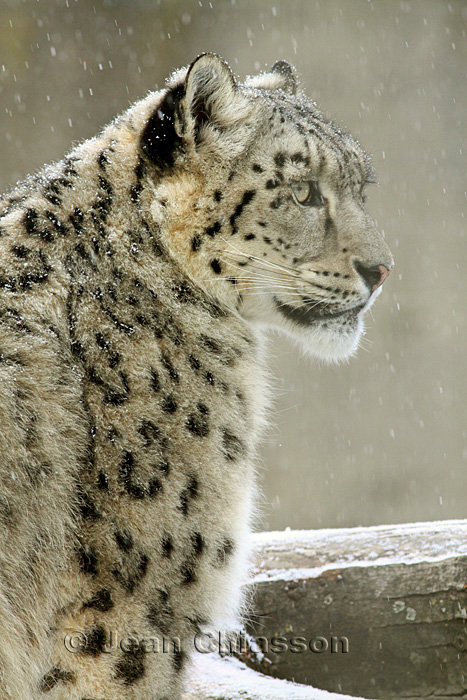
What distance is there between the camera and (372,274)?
3213 mm

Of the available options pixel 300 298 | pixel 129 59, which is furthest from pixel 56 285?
pixel 129 59

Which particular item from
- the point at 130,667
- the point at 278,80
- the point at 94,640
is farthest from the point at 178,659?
the point at 278,80

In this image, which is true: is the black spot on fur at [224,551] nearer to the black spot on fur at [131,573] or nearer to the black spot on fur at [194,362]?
the black spot on fur at [131,573]

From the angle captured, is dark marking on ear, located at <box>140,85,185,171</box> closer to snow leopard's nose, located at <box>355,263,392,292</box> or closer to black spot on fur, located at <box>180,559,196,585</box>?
snow leopard's nose, located at <box>355,263,392,292</box>

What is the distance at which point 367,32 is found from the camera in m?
11.1

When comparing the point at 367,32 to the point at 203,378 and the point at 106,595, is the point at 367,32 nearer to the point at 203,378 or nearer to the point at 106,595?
the point at 203,378

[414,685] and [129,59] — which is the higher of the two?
[129,59]

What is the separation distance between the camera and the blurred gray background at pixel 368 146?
35.9 feet

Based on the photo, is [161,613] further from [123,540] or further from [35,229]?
[35,229]

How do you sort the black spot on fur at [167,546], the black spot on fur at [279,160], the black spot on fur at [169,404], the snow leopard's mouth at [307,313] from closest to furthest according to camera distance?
the black spot on fur at [167,546] → the black spot on fur at [169,404] → the black spot on fur at [279,160] → the snow leopard's mouth at [307,313]

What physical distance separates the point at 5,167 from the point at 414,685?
957cm

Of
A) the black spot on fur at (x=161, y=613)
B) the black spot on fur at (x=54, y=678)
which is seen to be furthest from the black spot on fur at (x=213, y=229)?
the black spot on fur at (x=54, y=678)

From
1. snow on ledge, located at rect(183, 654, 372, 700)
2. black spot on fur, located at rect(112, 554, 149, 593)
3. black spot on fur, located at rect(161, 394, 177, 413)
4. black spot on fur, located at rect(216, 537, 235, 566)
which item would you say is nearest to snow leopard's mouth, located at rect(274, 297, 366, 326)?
black spot on fur, located at rect(161, 394, 177, 413)

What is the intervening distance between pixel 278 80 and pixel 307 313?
1256 millimetres
